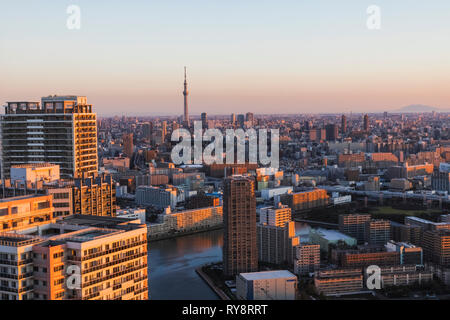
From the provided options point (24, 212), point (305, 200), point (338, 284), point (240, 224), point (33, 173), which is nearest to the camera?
point (24, 212)

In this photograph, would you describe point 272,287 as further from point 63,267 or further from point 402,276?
point 63,267

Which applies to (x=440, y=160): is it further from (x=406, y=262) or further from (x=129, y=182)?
(x=406, y=262)

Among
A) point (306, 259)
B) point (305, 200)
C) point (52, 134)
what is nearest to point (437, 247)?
point (306, 259)

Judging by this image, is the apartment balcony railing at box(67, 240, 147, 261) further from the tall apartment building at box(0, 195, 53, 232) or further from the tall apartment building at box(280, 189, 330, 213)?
the tall apartment building at box(280, 189, 330, 213)

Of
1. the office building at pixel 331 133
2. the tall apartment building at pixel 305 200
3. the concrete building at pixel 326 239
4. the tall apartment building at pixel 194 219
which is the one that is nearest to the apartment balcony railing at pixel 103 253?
the concrete building at pixel 326 239

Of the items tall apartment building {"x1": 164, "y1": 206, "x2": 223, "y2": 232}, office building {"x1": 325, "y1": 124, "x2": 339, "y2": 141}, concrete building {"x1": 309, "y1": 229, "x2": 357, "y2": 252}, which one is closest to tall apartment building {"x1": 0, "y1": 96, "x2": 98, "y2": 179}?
concrete building {"x1": 309, "y1": 229, "x2": 357, "y2": 252}

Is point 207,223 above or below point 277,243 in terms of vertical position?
below
